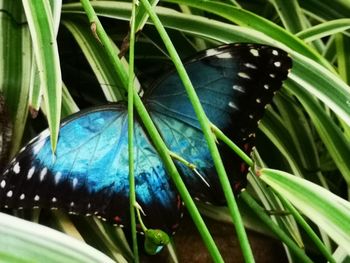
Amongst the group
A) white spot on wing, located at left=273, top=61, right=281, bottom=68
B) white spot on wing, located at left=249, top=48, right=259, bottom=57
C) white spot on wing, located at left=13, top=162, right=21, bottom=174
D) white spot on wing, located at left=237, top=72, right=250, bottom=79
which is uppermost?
white spot on wing, located at left=249, top=48, right=259, bottom=57

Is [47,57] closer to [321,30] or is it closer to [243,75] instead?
[243,75]

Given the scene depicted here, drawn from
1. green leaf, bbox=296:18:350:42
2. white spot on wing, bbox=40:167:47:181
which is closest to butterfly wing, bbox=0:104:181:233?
white spot on wing, bbox=40:167:47:181

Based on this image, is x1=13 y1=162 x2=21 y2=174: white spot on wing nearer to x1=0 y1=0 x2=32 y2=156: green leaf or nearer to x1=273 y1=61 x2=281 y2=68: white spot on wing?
x1=0 y1=0 x2=32 y2=156: green leaf

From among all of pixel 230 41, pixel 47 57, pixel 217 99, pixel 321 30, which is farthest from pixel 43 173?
pixel 321 30

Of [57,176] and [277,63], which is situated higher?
[277,63]

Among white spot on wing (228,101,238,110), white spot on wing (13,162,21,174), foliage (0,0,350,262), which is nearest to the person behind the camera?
foliage (0,0,350,262)

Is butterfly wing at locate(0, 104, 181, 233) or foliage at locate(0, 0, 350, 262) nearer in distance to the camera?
foliage at locate(0, 0, 350, 262)

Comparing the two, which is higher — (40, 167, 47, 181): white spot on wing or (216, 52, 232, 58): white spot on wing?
(216, 52, 232, 58): white spot on wing

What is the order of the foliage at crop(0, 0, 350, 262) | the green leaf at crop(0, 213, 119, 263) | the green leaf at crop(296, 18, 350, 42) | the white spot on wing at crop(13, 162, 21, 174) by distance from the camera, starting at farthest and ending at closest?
the green leaf at crop(296, 18, 350, 42), the white spot on wing at crop(13, 162, 21, 174), the foliage at crop(0, 0, 350, 262), the green leaf at crop(0, 213, 119, 263)
